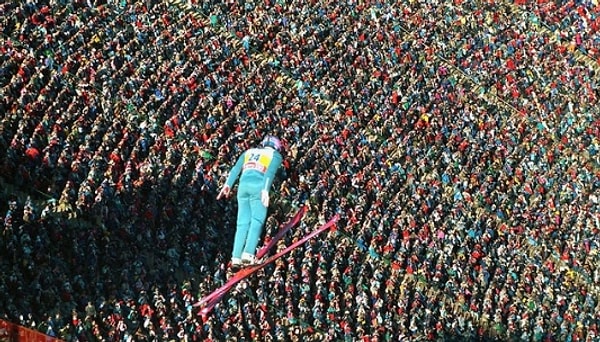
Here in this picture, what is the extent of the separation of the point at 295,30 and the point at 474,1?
931cm

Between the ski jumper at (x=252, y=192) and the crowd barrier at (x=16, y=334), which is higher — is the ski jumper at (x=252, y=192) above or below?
above

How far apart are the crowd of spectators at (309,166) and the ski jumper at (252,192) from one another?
19.9 feet

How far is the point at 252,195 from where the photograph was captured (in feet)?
99.1

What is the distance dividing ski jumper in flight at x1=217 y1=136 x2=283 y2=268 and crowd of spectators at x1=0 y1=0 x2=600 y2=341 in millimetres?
5955

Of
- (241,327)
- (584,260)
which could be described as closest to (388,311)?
(241,327)

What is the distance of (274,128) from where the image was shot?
4566 cm

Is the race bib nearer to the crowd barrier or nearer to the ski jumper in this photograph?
the ski jumper

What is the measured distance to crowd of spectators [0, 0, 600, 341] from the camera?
37.3 meters

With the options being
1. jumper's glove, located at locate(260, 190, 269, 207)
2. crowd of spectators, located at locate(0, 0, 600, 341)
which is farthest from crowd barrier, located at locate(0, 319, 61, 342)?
jumper's glove, located at locate(260, 190, 269, 207)

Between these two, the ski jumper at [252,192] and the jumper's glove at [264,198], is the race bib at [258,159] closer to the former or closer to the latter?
the ski jumper at [252,192]

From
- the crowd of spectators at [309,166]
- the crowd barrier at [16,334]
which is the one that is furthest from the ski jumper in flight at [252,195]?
the crowd of spectators at [309,166]

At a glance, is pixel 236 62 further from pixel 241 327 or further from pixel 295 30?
pixel 241 327

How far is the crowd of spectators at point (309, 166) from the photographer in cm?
3731

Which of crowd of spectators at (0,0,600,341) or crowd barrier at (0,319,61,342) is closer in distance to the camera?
crowd barrier at (0,319,61,342)
